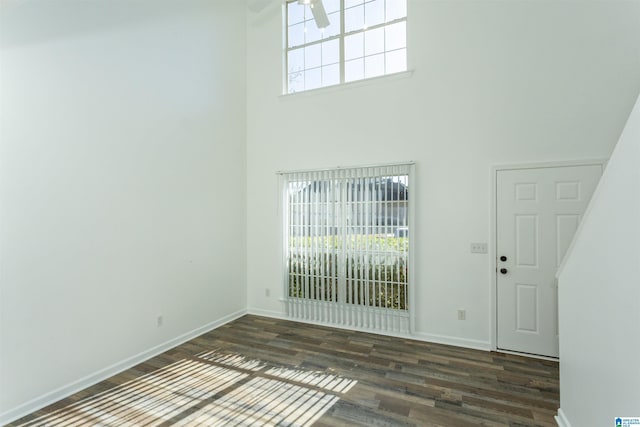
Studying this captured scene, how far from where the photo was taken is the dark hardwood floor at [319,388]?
85.4 inches

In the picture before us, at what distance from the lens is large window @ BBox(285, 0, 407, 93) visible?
3834 mm

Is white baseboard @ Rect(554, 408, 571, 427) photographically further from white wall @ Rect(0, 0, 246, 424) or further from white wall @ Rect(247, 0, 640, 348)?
white wall @ Rect(0, 0, 246, 424)

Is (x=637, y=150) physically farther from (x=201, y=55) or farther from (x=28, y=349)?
(x=201, y=55)

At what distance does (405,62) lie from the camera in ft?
12.3

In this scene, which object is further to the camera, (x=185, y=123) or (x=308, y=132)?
(x=308, y=132)

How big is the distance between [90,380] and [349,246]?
290 centimetres

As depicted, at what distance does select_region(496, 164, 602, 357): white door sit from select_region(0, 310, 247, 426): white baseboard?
3.58 meters

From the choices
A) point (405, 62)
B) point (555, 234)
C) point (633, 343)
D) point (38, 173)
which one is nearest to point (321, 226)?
point (405, 62)

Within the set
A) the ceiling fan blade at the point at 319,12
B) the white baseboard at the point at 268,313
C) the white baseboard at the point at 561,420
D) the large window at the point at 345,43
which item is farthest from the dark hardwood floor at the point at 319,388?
the large window at the point at 345,43

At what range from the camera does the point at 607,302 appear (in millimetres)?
1551

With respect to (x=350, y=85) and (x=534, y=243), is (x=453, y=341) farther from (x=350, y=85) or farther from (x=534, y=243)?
(x=350, y=85)

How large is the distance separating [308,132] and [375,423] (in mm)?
3397

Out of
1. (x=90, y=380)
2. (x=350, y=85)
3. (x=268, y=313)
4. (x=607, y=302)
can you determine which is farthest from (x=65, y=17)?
(x=607, y=302)

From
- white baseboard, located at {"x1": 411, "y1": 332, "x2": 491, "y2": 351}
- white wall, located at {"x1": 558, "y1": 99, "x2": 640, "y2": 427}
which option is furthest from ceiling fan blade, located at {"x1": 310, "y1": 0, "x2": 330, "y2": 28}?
white baseboard, located at {"x1": 411, "y1": 332, "x2": 491, "y2": 351}
